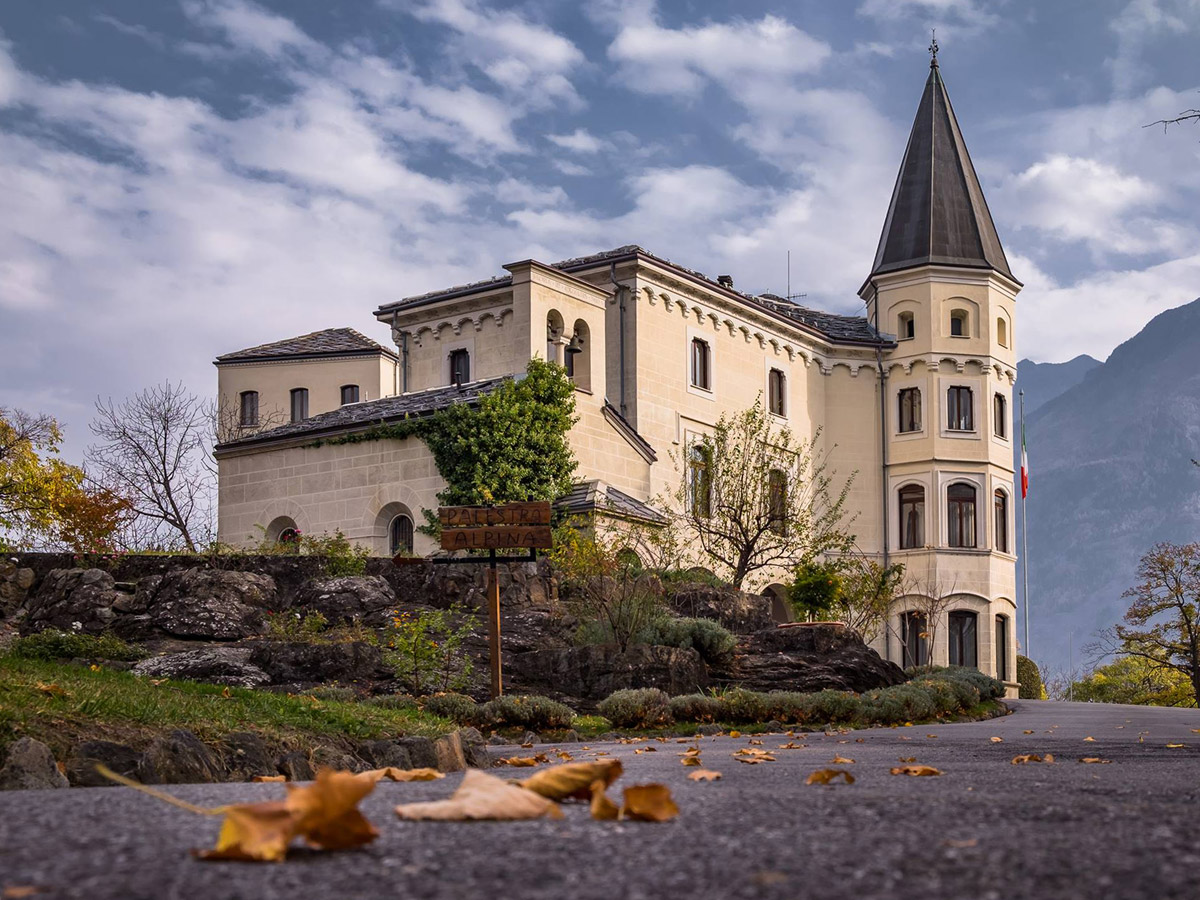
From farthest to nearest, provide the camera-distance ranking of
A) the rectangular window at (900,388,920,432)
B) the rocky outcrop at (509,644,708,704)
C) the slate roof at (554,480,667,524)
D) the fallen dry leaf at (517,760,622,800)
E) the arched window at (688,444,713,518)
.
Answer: the rectangular window at (900,388,920,432) < the arched window at (688,444,713,518) < the slate roof at (554,480,667,524) < the rocky outcrop at (509,644,708,704) < the fallen dry leaf at (517,760,622,800)

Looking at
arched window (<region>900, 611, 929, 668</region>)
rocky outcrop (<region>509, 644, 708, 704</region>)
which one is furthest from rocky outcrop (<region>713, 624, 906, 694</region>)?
arched window (<region>900, 611, 929, 668</region>)

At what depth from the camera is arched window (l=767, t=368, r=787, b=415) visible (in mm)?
41438

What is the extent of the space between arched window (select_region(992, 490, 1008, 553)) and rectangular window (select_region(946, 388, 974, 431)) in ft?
7.71

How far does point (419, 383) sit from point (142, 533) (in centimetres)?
939

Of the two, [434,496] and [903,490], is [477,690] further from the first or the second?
[903,490]

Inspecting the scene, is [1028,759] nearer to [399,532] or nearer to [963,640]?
[399,532]

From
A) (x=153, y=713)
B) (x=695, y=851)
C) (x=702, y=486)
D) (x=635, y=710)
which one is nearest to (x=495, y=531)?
(x=635, y=710)

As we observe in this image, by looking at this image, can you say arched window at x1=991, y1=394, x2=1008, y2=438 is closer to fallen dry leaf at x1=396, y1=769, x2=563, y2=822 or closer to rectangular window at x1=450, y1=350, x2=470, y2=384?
rectangular window at x1=450, y1=350, x2=470, y2=384

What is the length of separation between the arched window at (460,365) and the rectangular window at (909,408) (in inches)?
534

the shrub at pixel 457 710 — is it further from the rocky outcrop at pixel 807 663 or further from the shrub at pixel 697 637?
the rocky outcrop at pixel 807 663

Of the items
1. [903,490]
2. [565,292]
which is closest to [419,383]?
[565,292]

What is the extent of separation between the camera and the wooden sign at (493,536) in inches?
669

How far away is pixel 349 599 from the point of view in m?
22.5

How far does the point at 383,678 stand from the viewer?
58.4 ft
